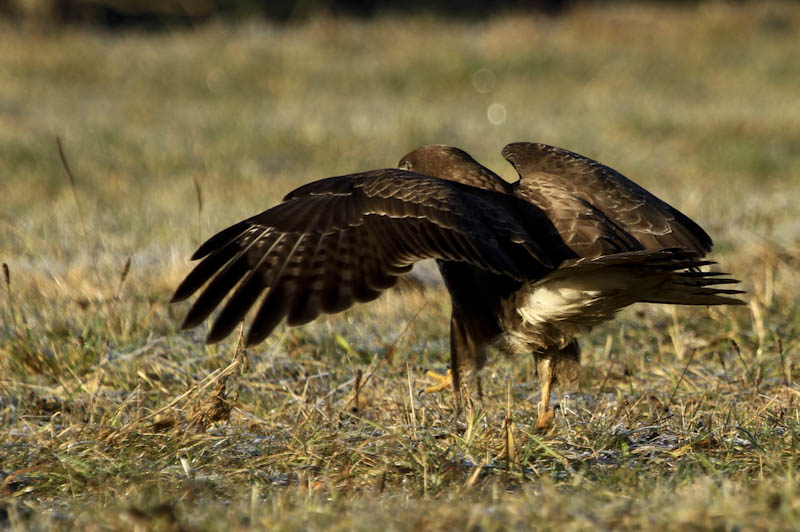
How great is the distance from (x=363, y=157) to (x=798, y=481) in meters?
7.06

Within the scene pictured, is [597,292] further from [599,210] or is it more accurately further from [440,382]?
[440,382]

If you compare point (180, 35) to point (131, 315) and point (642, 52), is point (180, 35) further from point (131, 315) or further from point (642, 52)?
point (131, 315)

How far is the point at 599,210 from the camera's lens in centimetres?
353

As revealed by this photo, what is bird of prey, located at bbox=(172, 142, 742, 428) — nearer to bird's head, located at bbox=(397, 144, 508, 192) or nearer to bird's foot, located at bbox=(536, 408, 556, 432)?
bird's head, located at bbox=(397, 144, 508, 192)

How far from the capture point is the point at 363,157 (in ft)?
29.9

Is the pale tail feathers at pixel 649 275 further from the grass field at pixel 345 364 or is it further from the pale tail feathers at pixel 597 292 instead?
the grass field at pixel 345 364

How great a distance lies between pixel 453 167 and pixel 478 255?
3.84 feet

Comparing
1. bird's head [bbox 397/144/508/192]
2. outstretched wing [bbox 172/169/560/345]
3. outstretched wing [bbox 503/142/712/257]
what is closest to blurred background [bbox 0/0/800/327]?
bird's head [bbox 397/144/508/192]

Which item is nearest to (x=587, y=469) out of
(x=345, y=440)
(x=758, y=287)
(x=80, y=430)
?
(x=345, y=440)

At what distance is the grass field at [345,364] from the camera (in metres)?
2.43

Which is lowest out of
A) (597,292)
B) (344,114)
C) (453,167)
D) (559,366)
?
(559,366)

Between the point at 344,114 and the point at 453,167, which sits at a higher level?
the point at 344,114

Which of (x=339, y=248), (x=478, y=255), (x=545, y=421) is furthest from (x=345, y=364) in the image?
(x=478, y=255)

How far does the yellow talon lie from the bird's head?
0.72 meters
